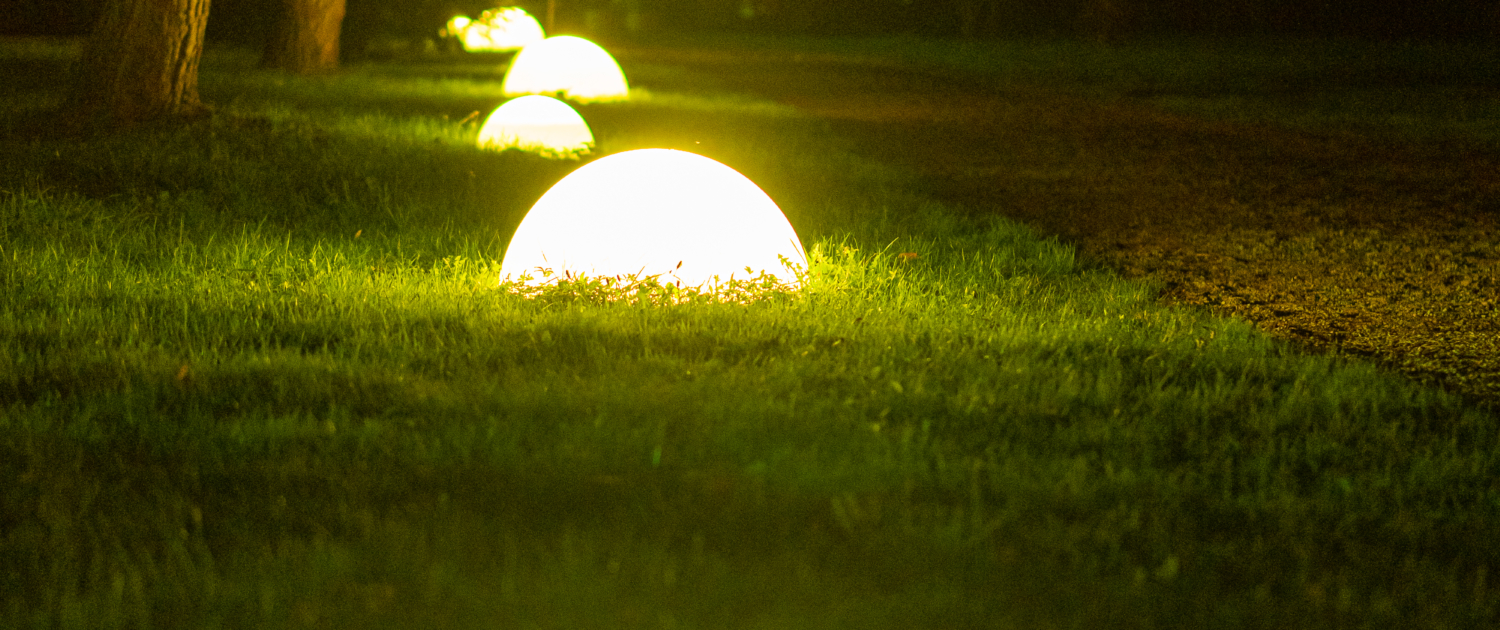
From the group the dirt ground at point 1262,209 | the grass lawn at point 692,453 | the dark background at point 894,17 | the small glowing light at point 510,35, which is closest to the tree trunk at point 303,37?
the dark background at point 894,17

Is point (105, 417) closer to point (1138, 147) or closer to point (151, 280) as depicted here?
point (151, 280)

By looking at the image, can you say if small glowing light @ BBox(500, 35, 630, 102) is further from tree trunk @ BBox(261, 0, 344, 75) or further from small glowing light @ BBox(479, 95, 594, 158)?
small glowing light @ BBox(479, 95, 594, 158)

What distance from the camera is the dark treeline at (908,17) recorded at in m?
25.0

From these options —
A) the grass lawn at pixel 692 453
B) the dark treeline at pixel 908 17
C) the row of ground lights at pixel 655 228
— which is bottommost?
the grass lawn at pixel 692 453

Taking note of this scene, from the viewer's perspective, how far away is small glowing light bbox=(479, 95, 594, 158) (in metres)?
11.5

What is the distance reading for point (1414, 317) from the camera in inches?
230

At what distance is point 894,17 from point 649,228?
5378 centimetres

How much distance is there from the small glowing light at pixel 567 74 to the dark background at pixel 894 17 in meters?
6.08

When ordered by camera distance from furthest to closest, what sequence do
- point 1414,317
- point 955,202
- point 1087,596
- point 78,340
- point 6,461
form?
point 955,202
point 1414,317
point 78,340
point 6,461
point 1087,596

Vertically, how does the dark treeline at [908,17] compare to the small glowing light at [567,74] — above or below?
above

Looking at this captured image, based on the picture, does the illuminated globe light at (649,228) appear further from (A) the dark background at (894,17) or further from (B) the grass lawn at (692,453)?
(A) the dark background at (894,17)

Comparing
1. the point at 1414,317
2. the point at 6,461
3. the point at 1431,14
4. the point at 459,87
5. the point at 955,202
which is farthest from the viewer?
the point at 1431,14

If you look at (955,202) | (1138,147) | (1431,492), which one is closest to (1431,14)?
(1138,147)

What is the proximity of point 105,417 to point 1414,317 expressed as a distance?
17.1ft
